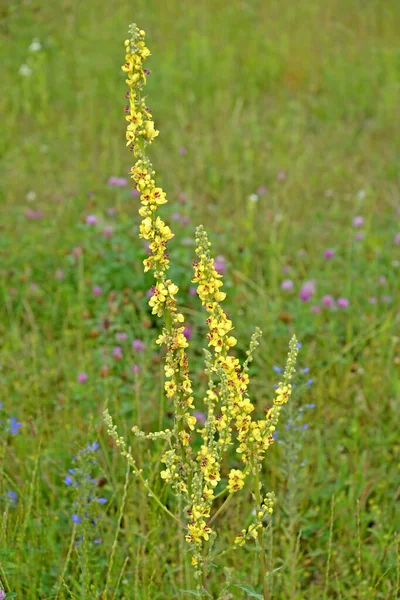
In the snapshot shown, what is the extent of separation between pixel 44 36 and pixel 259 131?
2.71 m

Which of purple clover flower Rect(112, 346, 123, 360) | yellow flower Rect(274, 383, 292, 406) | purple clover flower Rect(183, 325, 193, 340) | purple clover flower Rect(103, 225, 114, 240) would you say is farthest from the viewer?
purple clover flower Rect(103, 225, 114, 240)

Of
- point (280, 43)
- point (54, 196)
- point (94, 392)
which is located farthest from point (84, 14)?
point (94, 392)

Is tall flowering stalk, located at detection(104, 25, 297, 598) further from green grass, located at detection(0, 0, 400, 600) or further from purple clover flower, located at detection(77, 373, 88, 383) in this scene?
purple clover flower, located at detection(77, 373, 88, 383)

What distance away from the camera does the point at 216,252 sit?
12.1 ft

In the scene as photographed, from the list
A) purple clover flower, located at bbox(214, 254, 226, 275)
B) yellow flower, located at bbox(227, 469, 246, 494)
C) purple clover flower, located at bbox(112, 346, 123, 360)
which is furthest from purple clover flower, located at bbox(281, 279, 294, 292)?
yellow flower, located at bbox(227, 469, 246, 494)

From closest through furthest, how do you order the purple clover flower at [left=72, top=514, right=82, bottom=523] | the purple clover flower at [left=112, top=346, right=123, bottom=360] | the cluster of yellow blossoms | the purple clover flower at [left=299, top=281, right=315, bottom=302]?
the cluster of yellow blossoms
the purple clover flower at [left=72, top=514, right=82, bottom=523]
the purple clover flower at [left=112, top=346, right=123, bottom=360]
the purple clover flower at [left=299, top=281, right=315, bottom=302]

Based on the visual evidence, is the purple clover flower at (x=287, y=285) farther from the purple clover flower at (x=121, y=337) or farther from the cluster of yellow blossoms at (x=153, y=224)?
the cluster of yellow blossoms at (x=153, y=224)

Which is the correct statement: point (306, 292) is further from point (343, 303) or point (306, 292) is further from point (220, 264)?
point (220, 264)

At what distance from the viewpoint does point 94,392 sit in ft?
8.80

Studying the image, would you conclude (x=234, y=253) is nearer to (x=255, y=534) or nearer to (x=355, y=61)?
(x=255, y=534)

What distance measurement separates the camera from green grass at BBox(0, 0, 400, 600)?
2062 mm

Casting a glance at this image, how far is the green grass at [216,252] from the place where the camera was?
2062mm

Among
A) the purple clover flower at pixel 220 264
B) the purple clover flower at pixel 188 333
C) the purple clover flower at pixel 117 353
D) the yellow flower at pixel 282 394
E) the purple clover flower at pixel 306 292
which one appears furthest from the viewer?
the purple clover flower at pixel 220 264

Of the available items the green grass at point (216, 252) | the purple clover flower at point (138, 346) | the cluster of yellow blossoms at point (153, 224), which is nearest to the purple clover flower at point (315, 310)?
the green grass at point (216, 252)
